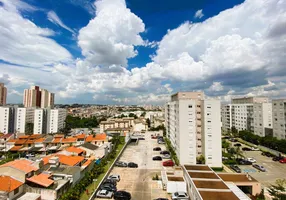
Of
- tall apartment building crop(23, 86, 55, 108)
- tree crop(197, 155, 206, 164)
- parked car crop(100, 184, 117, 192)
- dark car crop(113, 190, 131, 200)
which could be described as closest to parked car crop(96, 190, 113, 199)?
dark car crop(113, 190, 131, 200)

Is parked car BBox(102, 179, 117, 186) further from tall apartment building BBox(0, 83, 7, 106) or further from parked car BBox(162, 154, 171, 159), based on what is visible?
tall apartment building BBox(0, 83, 7, 106)

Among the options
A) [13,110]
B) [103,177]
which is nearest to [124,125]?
[13,110]

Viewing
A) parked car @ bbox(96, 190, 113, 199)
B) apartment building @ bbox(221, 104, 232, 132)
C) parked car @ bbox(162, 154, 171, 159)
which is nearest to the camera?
parked car @ bbox(96, 190, 113, 199)

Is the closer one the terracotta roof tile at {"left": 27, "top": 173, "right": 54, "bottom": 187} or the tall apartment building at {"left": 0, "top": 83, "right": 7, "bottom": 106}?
the terracotta roof tile at {"left": 27, "top": 173, "right": 54, "bottom": 187}

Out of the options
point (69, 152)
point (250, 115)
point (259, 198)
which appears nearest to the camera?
point (259, 198)

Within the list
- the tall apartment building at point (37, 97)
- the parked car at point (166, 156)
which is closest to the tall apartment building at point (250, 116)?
the parked car at point (166, 156)

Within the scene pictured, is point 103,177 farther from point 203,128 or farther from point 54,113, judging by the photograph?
point 54,113

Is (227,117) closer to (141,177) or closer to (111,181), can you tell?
(141,177)
